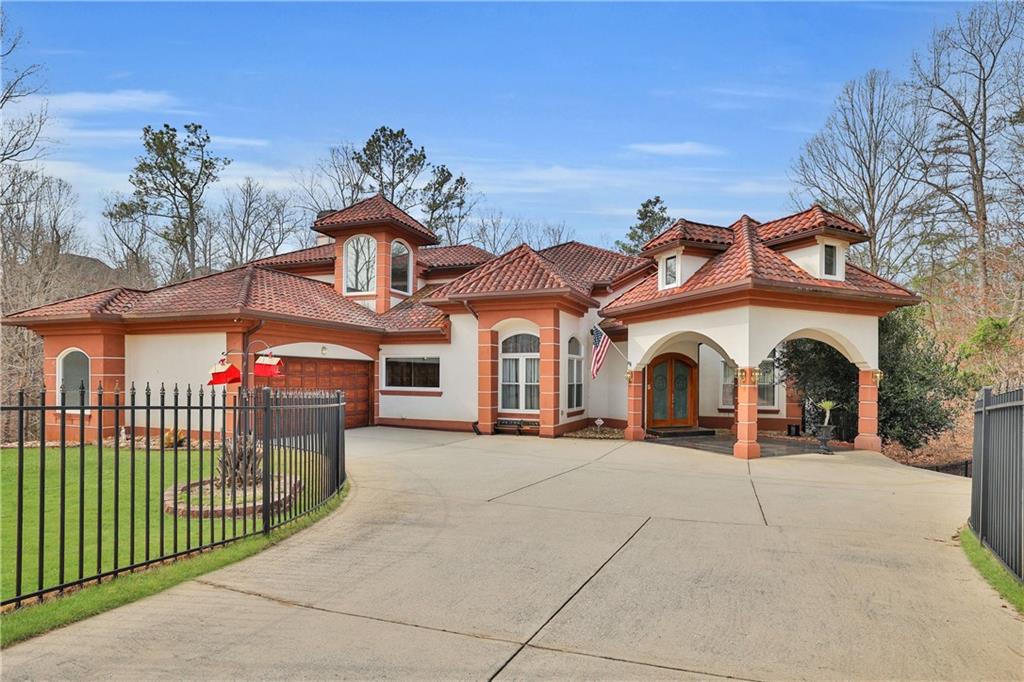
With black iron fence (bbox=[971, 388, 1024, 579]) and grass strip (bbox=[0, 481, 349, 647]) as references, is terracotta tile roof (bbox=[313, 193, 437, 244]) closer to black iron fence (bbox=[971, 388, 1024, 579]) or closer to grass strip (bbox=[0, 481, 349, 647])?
grass strip (bbox=[0, 481, 349, 647])

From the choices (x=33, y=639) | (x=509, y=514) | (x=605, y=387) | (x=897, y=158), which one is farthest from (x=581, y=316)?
(x=897, y=158)

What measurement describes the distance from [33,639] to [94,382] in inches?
561

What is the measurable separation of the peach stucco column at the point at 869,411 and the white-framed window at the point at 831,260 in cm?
263

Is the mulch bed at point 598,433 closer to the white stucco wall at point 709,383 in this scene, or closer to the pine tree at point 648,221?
the white stucco wall at point 709,383

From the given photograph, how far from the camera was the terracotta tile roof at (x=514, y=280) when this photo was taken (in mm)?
16578

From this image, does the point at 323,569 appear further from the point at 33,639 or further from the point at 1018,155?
the point at 1018,155

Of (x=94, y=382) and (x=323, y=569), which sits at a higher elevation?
(x=94, y=382)

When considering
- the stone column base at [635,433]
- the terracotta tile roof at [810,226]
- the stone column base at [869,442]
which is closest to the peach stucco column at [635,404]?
the stone column base at [635,433]

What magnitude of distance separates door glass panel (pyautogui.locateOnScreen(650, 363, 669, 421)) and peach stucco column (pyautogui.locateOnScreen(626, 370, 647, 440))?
140 centimetres

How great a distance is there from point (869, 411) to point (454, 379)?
1178cm

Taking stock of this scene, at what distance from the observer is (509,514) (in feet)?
25.2

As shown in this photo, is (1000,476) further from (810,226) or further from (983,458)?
(810,226)

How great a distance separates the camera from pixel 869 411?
14.2m

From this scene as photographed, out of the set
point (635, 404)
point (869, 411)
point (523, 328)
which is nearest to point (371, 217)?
point (523, 328)
